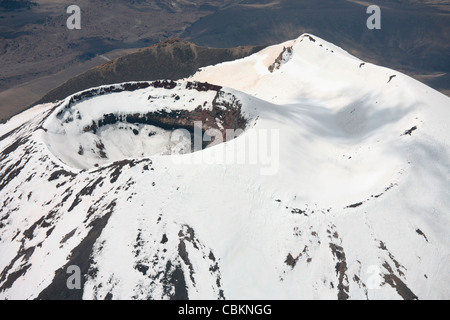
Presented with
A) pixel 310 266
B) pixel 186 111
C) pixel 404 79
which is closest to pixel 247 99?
pixel 186 111

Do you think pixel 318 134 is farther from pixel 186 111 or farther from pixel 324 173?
pixel 186 111

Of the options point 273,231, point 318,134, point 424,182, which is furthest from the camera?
point 318,134

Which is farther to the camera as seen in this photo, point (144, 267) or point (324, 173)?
point (324, 173)

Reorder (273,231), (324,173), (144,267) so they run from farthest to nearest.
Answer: (324,173), (273,231), (144,267)

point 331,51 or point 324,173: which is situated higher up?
point 331,51

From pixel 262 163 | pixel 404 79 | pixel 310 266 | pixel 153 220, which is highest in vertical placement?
pixel 404 79

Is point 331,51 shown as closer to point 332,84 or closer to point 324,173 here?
point 332,84
